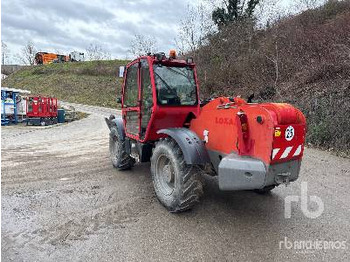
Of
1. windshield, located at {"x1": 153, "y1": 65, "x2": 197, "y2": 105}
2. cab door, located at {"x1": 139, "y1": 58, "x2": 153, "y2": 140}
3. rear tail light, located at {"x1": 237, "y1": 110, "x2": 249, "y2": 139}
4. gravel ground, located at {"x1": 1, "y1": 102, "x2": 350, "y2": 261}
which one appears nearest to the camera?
gravel ground, located at {"x1": 1, "y1": 102, "x2": 350, "y2": 261}

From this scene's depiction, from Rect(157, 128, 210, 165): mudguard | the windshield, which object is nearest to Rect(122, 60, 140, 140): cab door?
the windshield

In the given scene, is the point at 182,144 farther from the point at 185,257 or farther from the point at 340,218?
the point at 340,218

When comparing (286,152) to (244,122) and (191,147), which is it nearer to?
(244,122)

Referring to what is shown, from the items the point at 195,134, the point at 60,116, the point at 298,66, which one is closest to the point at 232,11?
the point at 298,66

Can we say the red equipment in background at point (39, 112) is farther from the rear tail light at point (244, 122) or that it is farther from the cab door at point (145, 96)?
the rear tail light at point (244, 122)

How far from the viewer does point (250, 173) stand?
315 centimetres

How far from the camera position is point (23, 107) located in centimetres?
1675

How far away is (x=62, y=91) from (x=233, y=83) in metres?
23.7

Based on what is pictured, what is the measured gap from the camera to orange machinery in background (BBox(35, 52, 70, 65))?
47.9 metres

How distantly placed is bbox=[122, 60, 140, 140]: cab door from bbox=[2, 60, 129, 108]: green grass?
858 inches

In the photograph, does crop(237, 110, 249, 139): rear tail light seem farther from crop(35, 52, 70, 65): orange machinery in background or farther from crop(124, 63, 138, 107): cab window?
crop(35, 52, 70, 65): orange machinery in background

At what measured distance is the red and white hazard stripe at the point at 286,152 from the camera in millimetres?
3131

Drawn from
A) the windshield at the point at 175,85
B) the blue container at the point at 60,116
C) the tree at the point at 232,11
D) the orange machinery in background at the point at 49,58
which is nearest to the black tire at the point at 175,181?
the windshield at the point at 175,85

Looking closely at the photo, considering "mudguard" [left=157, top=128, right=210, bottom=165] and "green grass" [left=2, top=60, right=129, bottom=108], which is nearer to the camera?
"mudguard" [left=157, top=128, right=210, bottom=165]
